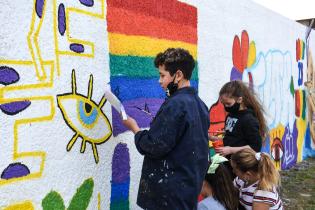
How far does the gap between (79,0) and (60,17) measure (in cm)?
23

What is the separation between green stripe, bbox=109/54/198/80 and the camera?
9.37ft

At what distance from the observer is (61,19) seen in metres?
2.40

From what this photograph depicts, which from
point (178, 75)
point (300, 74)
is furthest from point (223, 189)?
point (300, 74)

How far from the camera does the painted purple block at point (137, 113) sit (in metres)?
2.86

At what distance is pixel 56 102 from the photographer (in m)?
2.36

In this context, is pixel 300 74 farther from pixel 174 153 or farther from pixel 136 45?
pixel 174 153

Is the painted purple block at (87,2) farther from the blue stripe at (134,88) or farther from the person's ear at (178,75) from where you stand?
the person's ear at (178,75)

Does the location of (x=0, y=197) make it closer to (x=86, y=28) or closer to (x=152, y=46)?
(x=86, y=28)

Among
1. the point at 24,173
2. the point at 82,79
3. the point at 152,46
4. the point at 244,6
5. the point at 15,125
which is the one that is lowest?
the point at 24,173

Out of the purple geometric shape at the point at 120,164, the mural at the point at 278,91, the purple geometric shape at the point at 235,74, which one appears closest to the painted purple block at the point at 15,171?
the purple geometric shape at the point at 120,164

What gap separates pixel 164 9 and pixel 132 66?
28.2 inches

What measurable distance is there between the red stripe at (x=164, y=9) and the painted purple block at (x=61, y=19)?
46 centimetres

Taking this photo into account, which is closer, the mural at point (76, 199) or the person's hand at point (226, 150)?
the mural at point (76, 199)

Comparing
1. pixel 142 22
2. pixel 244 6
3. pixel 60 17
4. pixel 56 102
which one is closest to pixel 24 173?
pixel 56 102
